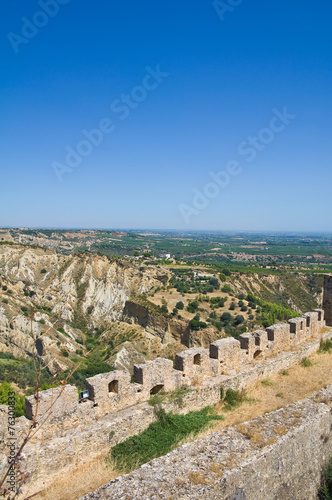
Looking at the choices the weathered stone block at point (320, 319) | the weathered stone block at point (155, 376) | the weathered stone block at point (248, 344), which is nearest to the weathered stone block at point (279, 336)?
the weathered stone block at point (248, 344)

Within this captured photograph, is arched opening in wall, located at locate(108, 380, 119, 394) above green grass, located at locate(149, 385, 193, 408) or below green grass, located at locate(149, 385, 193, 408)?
above

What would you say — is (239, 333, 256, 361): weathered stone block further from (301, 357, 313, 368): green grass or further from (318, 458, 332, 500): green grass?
(318, 458, 332, 500): green grass

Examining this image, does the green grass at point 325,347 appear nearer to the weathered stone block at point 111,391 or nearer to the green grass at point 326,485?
the green grass at point 326,485

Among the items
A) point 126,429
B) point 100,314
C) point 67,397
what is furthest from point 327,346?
point 100,314

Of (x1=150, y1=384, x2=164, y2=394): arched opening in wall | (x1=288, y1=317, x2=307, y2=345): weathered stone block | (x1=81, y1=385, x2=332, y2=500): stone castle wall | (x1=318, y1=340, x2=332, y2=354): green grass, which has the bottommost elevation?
(x1=318, y1=340, x2=332, y2=354): green grass

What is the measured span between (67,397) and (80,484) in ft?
4.65

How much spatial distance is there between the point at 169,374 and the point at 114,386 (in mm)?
1389

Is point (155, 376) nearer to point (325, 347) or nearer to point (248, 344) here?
point (248, 344)

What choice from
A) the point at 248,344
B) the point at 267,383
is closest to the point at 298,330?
the point at 248,344

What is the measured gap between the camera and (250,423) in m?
4.81

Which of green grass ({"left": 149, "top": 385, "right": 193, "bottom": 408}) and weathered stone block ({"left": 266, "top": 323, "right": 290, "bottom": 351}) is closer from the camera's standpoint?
green grass ({"left": 149, "top": 385, "right": 193, "bottom": 408})

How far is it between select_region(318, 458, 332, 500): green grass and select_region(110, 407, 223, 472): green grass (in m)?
2.50

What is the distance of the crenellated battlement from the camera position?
5.98 meters

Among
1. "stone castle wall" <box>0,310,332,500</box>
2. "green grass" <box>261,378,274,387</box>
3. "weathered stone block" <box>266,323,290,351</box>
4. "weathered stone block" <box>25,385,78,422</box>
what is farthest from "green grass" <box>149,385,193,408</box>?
"weathered stone block" <box>266,323,290,351</box>
